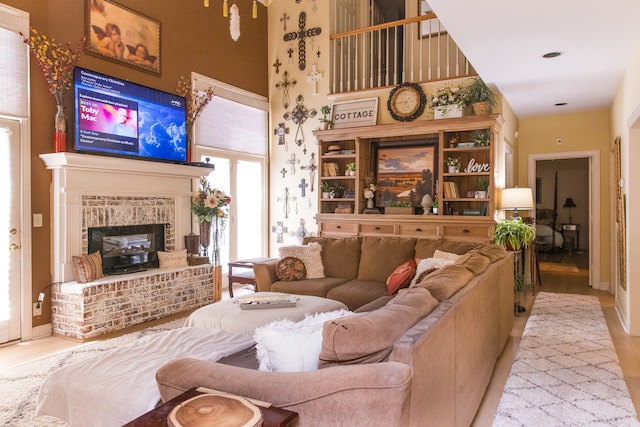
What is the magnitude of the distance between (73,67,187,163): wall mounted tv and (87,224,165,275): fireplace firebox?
852 millimetres

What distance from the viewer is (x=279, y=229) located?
7625 mm

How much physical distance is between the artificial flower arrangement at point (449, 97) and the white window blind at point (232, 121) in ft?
9.40

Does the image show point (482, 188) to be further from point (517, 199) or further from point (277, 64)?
point (277, 64)

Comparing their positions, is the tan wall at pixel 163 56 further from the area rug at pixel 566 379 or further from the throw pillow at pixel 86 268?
the area rug at pixel 566 379

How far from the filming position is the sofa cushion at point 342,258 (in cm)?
506

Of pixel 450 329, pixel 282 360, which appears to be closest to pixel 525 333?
pixel 450 329

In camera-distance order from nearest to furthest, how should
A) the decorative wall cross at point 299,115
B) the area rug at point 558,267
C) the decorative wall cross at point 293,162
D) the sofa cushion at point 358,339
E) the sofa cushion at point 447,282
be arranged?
the sofa cushion at point 358,339 → the sofa cushion at point 447,282 → the decorative wall cross at point 299,115 → the decorative wall cross at point 293,162 → the area rug at point 558,267

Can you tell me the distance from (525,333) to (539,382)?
4.26 ft

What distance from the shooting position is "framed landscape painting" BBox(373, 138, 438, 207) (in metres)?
6.34

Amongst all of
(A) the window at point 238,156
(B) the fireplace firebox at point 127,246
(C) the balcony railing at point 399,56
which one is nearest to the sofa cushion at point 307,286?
(B) the fireplace firebox at point 127,246

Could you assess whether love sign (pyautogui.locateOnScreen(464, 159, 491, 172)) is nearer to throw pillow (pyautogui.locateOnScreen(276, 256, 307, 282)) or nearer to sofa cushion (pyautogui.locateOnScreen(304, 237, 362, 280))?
sofa cushion (pyautogui.locateOnScreen(304, 237, 362, 280))

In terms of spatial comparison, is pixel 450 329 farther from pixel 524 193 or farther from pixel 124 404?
pixel 524 193

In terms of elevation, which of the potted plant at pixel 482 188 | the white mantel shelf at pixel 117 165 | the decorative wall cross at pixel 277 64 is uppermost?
the decorative wall cross at pixel 277 64

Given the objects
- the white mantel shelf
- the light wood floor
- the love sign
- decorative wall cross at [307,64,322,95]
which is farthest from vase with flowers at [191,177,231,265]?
the light wood floor
